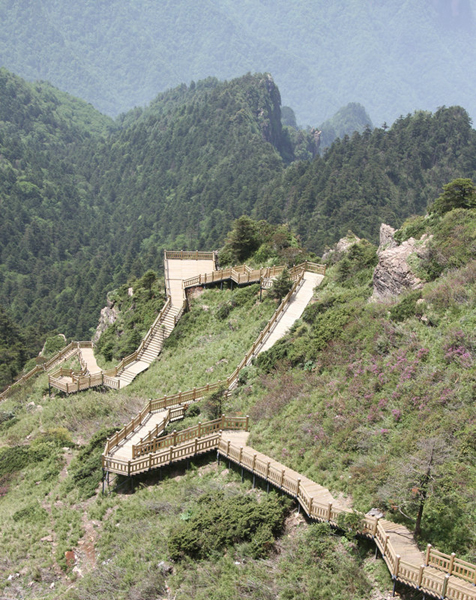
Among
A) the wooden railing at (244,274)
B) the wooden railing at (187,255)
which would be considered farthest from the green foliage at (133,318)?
the wooden railing at (244,274)

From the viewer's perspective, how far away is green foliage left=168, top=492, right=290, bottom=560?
19.0 meters

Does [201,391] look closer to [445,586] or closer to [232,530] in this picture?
[232,530]

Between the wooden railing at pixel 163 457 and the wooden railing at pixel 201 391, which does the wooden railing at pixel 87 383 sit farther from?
the wooden railing at pixel 163 457

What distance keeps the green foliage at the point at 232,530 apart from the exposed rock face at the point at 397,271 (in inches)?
537

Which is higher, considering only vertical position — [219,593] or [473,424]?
[473,424]

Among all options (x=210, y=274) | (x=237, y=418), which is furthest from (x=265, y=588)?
(x=210, y=274)

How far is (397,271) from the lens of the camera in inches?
1210

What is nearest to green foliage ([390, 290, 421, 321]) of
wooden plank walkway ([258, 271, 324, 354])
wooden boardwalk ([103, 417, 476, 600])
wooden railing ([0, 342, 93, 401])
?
wooden boardwalk ([103, 417, 476, 600])

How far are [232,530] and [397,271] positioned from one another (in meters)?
16.3

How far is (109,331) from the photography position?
165 feet

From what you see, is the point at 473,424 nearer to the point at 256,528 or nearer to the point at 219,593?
the point at 256,528

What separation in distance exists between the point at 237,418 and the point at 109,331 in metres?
27.0

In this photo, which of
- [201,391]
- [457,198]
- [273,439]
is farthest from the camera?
[457,198]

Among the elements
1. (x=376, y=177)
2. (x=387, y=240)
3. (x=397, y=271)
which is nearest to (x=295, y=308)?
(x=387, y=240)
